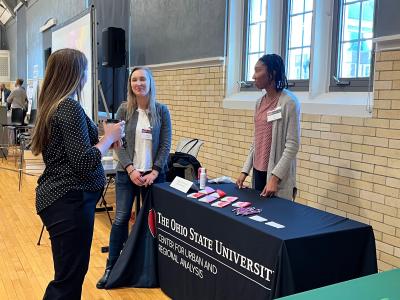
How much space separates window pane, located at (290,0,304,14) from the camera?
12.8ft

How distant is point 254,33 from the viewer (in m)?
4.50

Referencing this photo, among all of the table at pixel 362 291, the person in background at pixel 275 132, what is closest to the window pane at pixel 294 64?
the person in background at pixel 275 132

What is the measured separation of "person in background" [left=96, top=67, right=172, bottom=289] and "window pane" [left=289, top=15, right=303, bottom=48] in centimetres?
161

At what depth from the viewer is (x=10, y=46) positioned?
17703 mm

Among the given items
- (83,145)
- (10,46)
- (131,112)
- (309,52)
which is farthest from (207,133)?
(10,46)

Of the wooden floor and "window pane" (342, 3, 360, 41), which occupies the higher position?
"window pane" (342, 3, 360, 41)

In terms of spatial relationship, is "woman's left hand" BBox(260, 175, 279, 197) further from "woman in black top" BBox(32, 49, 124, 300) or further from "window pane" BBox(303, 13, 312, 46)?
"window pane" BBox(303, 13, 312, 46)

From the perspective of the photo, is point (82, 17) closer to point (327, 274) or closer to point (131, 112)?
point (131, 112)

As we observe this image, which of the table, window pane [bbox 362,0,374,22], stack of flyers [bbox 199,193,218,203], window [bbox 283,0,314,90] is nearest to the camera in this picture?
the table

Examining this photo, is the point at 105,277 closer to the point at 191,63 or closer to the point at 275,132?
the point at 275,132

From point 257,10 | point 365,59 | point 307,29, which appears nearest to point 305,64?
point 307,29

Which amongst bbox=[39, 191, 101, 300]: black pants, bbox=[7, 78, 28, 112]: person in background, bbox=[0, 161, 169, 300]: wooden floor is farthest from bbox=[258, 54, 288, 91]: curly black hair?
bbox=[7, 78, 28, 112]: person in background

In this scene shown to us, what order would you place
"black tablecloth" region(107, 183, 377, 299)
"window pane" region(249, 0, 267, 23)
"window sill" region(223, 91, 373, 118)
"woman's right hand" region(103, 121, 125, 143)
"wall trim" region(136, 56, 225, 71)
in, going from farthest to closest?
"wall trim" region(136, 56, 225, 71) → "window pane" region(249, 0, 267, 23) → "window sill" region(223, 91, 373, 118) → "woman's right hand" region(103, 121, 125, 143) → "black tablecloth" region(107, 183, 377, 299)

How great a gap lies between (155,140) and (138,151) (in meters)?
0.13
